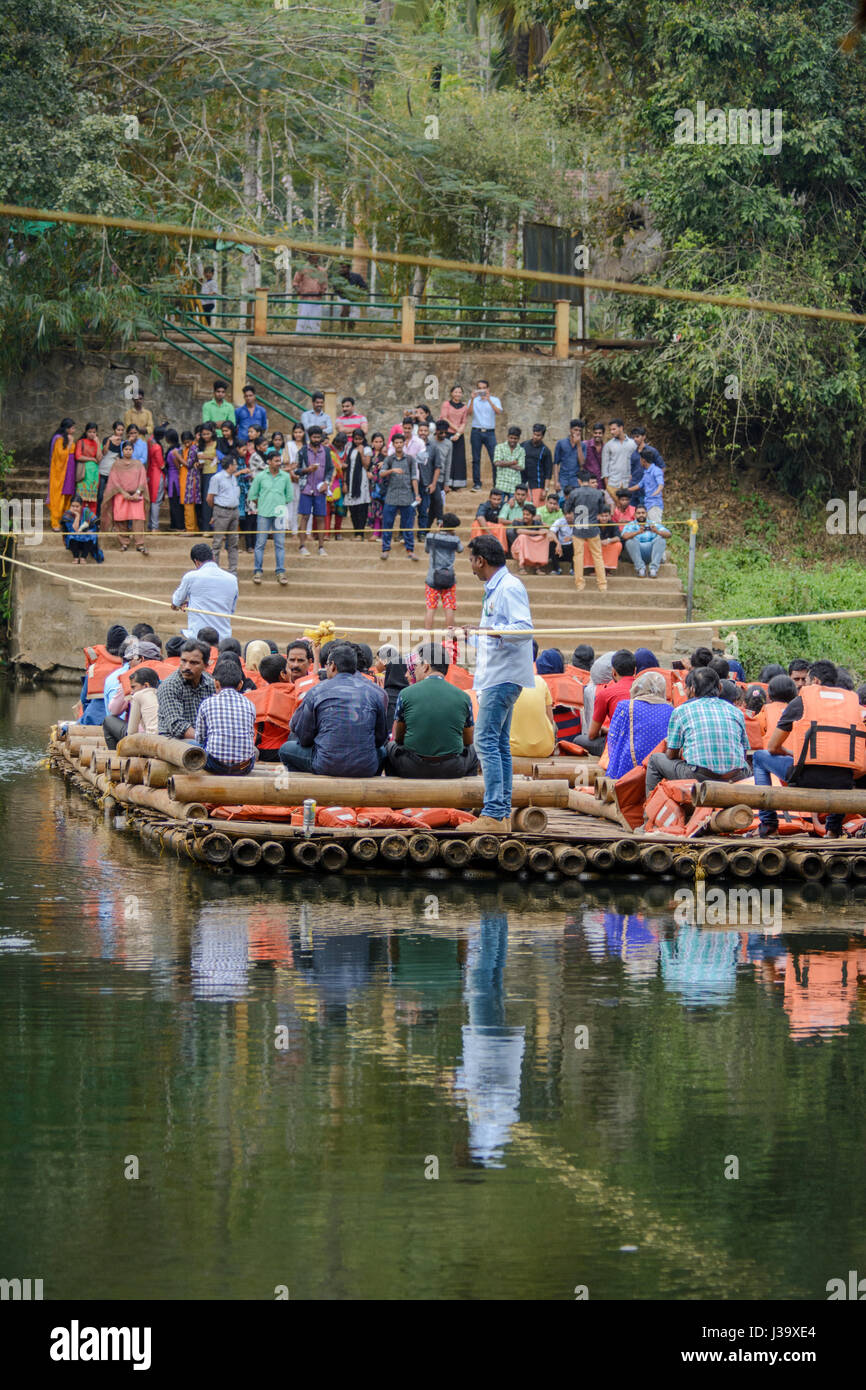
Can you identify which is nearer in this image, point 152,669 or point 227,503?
point 152,669

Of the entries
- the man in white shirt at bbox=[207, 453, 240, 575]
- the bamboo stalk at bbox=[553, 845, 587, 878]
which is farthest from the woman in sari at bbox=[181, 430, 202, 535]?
the bamboo stalk at bbox=[553, 845, 587, 878]

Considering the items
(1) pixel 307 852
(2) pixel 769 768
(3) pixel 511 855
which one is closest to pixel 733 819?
(2) pixel 769 768

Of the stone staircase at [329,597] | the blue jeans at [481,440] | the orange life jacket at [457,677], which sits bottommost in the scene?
the orange life jacket at [457,677]

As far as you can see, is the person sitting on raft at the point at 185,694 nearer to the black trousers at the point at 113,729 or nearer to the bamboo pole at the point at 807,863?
the black trousers at the point at 113,729

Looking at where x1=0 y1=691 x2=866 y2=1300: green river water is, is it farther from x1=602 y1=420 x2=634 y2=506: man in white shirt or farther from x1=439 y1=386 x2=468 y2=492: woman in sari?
x1=439 y1=386 x2=468 y2=492: woman in sari

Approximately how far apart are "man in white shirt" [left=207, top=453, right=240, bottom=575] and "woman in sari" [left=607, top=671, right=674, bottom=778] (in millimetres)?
12510

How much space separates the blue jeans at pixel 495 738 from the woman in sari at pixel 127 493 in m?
14.4

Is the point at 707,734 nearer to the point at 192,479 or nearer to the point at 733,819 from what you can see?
the point at 733,819

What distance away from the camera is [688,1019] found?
29.5ft

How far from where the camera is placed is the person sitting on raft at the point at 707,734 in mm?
12859

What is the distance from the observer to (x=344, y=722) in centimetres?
1274

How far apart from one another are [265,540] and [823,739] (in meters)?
14.0

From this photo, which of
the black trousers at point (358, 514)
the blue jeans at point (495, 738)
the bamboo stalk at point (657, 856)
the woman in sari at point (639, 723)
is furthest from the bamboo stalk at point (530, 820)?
the black trousers at point (358, 514)

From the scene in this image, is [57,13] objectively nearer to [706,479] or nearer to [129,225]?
[706,479]
